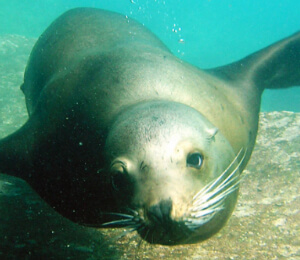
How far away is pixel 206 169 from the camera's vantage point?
80.2 inches

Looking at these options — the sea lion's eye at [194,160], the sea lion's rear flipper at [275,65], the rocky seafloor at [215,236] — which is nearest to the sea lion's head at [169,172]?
the sea lion's eye at [194,160]

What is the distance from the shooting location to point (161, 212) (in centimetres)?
160

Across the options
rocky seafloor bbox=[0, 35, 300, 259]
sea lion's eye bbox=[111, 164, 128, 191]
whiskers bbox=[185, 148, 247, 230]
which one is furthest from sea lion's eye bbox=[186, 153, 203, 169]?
rocky seafloor bbox=[0, 35, 300, 259]

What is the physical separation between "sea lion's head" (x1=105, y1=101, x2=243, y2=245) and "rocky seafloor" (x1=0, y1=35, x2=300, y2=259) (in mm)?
514

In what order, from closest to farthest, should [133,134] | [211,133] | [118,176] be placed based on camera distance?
1. [118,176]
2. [133,134]
3. [211,133]

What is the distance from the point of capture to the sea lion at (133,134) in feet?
5.99

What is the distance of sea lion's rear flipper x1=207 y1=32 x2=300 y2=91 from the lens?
416 cm

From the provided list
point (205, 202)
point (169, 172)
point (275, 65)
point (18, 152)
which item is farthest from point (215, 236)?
point (275, 65)

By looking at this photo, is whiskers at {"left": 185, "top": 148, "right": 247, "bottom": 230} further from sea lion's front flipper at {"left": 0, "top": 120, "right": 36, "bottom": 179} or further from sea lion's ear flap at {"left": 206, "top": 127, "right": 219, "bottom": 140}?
sea lion's front flipper at {"left": 0, "top": 120, "right": 36, "bottom": 179}

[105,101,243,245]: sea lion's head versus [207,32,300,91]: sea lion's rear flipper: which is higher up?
[207,32,300,91]: sea lion's rear flipper

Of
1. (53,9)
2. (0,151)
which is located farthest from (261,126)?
(53,9)

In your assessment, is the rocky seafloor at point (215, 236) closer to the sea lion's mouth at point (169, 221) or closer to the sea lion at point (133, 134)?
the sea lion at point (133, 134)

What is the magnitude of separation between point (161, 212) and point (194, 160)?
496 mm

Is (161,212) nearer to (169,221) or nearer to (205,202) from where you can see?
(169,221)
